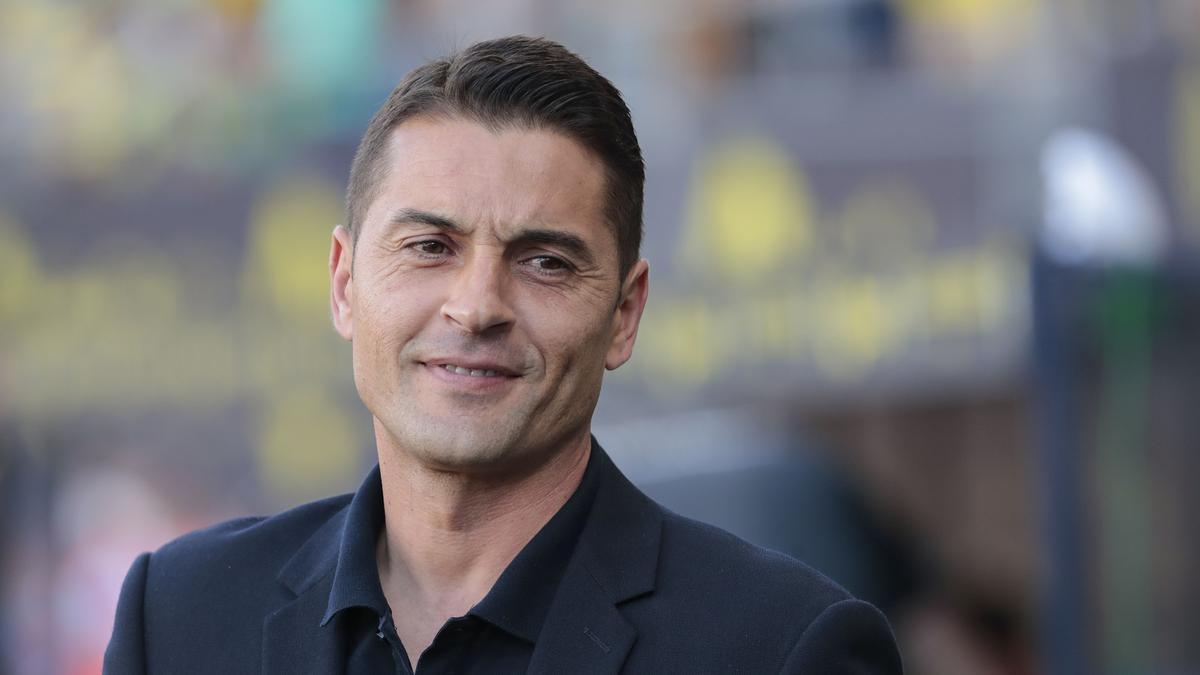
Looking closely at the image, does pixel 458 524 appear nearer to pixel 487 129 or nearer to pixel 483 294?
pixel 483 294

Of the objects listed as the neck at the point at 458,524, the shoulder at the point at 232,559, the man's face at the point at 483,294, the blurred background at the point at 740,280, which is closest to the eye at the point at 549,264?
the man's face at the point at 483,294

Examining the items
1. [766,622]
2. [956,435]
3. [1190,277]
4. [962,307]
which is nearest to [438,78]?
A: [766,622]

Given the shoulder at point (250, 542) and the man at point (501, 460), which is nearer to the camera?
the man at point (501, 460)

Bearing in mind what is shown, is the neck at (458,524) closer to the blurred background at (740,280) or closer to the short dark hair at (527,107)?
the short dark hair at (527,107)

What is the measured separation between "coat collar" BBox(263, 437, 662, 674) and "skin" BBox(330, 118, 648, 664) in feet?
0.25

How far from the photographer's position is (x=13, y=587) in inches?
336

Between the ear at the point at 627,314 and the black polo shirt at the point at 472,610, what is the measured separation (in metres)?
0.14

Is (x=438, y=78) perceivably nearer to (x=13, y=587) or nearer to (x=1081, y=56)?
(x=1081, y=56)

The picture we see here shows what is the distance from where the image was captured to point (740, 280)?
804 cm

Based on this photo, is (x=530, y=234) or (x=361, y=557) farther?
(x=361, y=557)

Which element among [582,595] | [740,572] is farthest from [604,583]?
[740,572]

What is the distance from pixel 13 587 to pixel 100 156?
6.45ft

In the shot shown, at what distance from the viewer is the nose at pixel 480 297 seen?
2.25 meters

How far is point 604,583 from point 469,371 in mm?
312
